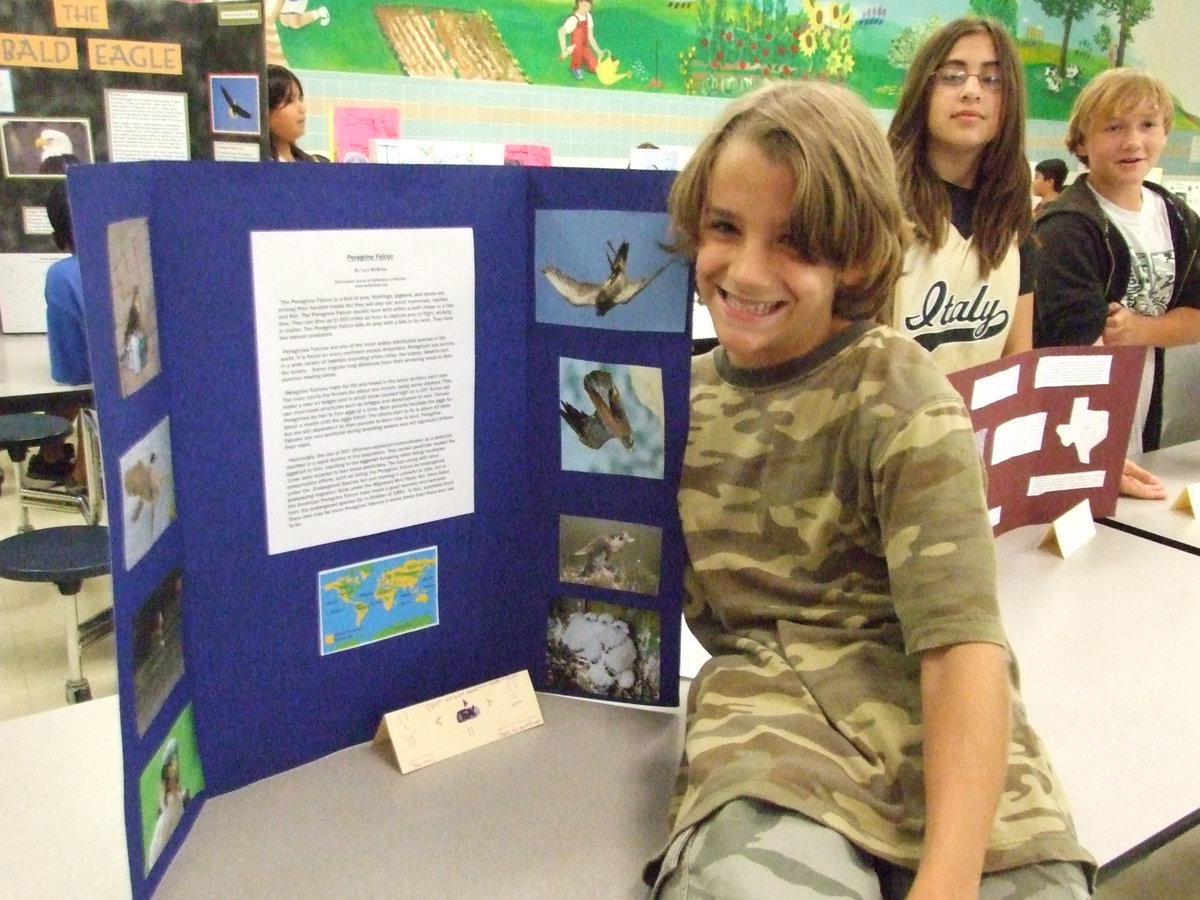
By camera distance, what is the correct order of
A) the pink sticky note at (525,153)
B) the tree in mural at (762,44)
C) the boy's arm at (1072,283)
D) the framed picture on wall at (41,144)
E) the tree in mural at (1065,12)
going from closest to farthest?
the boy's arm at (1072,283) → the framed picture on wall at (41,144) → the pink sticky note at (525,153) → the tree in mural at (762,44) → the tree in mural at (1065,12)

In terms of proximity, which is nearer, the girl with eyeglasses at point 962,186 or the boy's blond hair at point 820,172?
the boy's blond hair at point 820,172

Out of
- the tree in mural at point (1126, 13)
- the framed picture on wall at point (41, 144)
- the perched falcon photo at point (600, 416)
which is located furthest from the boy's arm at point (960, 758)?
the tree in mural at point (1126, 13)

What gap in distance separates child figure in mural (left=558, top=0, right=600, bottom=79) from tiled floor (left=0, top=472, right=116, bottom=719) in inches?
110

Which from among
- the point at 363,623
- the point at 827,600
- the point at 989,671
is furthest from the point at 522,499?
the point at 989,671

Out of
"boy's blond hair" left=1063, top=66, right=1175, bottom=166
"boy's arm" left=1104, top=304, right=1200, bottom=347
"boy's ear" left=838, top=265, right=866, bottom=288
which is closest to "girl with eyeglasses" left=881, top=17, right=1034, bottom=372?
"boy's arm" left=1104, top=304, right=1200, bottom=347

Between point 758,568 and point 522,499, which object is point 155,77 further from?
point 758,568

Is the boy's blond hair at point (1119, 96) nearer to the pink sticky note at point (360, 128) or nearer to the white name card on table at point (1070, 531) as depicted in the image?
the white name card on table at point (1070, 531)

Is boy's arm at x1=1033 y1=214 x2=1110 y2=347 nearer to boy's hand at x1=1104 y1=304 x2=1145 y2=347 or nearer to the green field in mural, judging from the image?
boy's hand at x1=1104 y1=304 x2=1145 y2=347

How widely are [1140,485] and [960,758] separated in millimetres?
1196

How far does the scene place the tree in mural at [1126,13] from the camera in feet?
18.3

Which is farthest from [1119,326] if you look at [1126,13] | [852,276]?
[1126,13]

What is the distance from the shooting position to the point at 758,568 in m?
0.85

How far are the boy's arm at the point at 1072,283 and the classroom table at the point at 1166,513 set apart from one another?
29cm

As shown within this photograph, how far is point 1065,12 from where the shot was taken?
18.0ft
